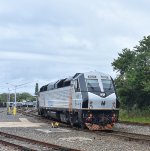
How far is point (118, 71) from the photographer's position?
4934 cm

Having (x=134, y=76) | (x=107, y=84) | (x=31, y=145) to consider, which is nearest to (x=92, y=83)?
(x=107, y=84)

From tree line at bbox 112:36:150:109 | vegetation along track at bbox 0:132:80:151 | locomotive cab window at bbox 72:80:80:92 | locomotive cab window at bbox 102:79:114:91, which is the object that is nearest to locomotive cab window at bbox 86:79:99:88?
locomotive cab window at bbox 102:79:114:91

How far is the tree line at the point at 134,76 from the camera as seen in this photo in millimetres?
43156

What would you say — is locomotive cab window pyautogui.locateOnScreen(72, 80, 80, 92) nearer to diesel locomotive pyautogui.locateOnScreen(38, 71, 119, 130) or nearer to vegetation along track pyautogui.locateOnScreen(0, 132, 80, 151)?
diesel locomotive pyautogui.locateOnScreen(38, 71, 119, 130)

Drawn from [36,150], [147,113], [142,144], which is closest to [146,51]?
[147,113]

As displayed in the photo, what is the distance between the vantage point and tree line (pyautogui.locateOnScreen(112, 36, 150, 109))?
142ft

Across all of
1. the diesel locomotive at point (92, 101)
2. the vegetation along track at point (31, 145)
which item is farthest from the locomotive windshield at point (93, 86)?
the vegetation along track at point (31, 145)

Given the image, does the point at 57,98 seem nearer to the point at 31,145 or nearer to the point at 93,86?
the point at 93,86

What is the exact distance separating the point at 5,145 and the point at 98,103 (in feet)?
28.7

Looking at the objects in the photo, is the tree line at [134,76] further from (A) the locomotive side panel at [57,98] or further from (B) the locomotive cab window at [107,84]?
(B) the locomotive cab window at [107,84]

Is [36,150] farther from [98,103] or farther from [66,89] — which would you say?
[66,89]

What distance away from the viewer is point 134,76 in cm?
4325

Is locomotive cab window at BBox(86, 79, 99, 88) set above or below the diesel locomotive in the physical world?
above

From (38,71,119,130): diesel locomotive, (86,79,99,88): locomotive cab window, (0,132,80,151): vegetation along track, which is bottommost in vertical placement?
(0,132,80,151): vegetation along track
